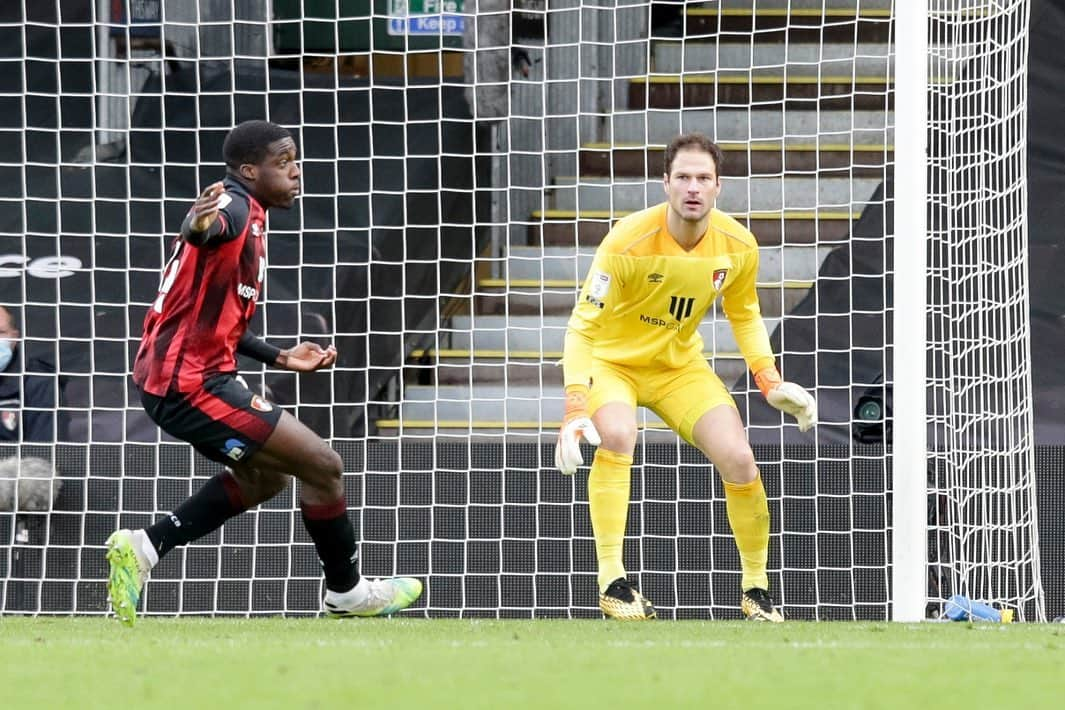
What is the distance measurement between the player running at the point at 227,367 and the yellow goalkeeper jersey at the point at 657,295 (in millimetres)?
1101

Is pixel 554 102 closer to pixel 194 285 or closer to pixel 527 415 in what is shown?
pixel 527 415

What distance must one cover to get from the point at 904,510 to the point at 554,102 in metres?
4.67

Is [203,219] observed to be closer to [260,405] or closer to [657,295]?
[260,405]

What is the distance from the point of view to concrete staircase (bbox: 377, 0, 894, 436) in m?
10.4

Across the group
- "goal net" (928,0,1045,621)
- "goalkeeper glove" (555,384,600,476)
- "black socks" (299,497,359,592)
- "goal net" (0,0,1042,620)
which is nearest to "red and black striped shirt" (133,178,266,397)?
"black socks" (299,497,359,592)

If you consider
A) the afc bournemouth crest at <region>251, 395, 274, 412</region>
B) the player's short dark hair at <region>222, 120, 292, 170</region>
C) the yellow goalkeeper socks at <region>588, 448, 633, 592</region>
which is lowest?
the yellow goalkeeper socks at <region>588, 448, 633, 592</region>

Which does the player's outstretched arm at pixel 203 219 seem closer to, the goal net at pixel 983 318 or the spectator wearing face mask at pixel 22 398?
the goal net at pixel 983 318

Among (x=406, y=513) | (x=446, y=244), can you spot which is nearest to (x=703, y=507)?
(x=406, y=513)

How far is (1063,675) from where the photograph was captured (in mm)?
4684

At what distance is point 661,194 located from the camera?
35.1 ft

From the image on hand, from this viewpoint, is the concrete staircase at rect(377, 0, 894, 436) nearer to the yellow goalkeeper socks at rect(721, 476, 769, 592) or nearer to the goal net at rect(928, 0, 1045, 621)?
the goal net at rect(928, 0, 1045, 621)

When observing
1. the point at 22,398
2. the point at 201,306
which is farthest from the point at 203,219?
the point at 22,398

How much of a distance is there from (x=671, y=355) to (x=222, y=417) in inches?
74.7

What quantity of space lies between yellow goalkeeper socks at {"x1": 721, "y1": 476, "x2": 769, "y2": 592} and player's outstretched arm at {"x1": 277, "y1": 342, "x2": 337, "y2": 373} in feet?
5.59
